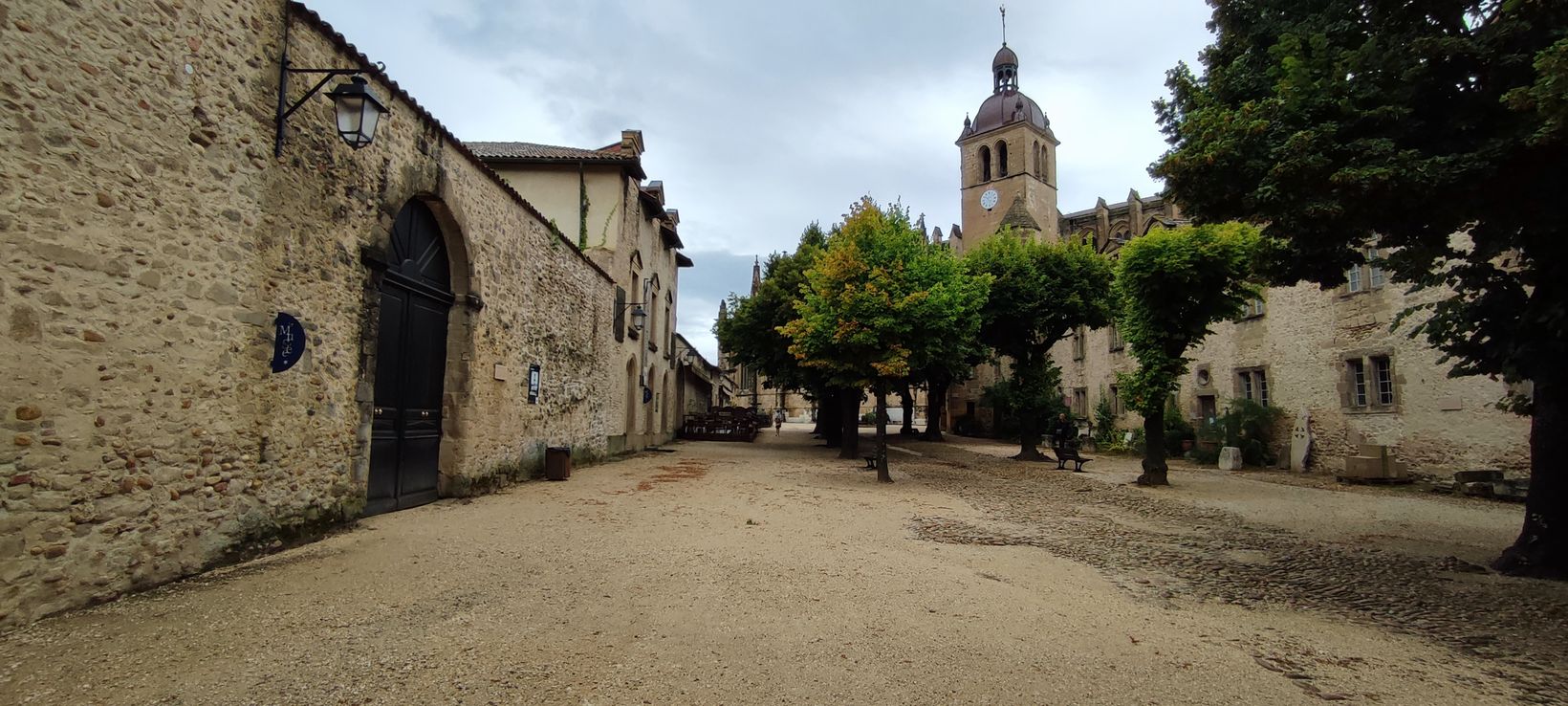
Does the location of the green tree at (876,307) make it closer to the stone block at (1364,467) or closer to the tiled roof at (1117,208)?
the stone block at (1364,467)

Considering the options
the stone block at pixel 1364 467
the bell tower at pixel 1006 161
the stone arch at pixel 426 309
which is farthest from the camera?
the bell tower at pixel 1006 161

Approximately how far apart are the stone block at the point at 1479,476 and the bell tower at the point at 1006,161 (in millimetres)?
35171

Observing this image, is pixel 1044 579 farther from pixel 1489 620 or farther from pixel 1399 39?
pixel 1399 39

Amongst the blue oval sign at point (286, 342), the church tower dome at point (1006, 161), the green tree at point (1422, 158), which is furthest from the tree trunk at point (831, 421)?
the church tower dome at point (1006, 161)

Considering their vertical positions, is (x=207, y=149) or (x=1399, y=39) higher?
(x=1399, y=39)

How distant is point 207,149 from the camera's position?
195 inches

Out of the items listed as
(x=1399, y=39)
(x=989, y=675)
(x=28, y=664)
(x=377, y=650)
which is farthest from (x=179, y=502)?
(x=1399, y=39)

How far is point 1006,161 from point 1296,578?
48.8m

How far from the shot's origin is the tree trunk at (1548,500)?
582cm

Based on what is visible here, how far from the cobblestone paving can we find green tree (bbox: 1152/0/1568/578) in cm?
107

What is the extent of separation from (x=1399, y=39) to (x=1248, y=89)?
1.01 m

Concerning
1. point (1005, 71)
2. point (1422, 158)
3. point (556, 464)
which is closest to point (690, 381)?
point (556, 464)

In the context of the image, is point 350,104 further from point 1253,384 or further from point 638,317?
point 1253,384

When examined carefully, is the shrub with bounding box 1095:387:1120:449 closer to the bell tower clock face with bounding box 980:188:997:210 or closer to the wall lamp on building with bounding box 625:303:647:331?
the wall lamp on building with bounding box 625:303:647:331
